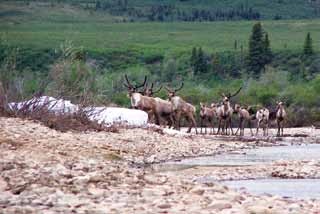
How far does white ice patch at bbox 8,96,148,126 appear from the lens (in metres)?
27.8

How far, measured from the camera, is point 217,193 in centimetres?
1357

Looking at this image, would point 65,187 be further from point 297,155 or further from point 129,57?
point 129,57

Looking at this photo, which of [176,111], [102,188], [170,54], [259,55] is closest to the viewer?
[102,188]

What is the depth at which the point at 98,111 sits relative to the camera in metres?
33.2

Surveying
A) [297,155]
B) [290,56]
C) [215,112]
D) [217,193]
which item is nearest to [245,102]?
[215,112]

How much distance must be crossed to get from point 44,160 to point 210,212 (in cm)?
724

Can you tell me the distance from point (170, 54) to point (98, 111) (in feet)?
249

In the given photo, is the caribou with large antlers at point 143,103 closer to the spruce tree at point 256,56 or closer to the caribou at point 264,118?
the caribou at point 264,118

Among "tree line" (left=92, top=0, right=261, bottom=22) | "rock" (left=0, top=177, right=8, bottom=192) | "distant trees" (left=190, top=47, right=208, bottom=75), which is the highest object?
"rock" (left=0, top=177, right=8, bottom=192)

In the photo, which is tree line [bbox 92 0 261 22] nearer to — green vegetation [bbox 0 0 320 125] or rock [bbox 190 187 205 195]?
green vegetation [bbox 0 0 320 125]

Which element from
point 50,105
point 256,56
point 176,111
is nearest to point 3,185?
point 50,105

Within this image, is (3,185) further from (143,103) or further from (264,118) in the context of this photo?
(264,118)

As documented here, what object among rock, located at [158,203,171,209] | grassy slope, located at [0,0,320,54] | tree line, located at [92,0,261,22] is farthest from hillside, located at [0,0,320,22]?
rock, located at [158,203,171,209]

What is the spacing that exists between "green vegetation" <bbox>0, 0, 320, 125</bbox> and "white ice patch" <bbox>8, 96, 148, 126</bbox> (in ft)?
5.34
